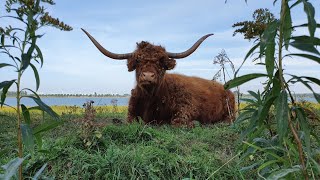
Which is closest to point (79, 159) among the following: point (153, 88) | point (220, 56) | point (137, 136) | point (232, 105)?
point (137, 136)

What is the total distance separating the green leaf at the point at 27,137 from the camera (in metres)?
1.97

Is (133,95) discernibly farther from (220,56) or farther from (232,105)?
(232,105)

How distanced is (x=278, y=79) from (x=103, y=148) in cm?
289

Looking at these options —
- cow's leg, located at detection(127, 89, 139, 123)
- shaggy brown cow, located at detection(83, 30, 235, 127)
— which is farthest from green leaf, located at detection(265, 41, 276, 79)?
cow's leg, located at detection(127, 89, 139, 123)

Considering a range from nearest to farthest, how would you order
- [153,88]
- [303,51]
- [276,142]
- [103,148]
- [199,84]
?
1. [303,51]
2. [276,142]
3. [103,148]
4. [153,88]
5. [199,84]

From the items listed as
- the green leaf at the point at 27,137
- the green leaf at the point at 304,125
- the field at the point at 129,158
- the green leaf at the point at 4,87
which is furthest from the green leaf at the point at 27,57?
the field at the point at 129,158

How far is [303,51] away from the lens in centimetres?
175

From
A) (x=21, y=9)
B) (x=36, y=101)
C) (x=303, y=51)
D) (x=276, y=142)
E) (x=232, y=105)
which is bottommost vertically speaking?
(x=232, y=105)

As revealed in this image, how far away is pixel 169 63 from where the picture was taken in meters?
7.23

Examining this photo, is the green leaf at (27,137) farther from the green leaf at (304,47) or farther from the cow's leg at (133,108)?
the cow's leg at (133,108)

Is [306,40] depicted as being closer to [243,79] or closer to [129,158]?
[243,79]

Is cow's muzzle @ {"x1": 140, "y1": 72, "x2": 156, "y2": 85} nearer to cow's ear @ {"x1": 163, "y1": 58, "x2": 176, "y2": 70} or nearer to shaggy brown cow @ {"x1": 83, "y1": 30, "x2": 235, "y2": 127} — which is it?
shaggy brown cow @ {"x1": 83, "y1": 30, "x2": 235, "y2": 127}

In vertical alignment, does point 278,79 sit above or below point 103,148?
above

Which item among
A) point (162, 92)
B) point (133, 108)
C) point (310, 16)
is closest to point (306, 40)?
point (310, 16)
